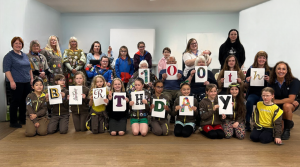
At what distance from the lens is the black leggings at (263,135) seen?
124 inches

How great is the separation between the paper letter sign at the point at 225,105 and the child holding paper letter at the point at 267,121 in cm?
39

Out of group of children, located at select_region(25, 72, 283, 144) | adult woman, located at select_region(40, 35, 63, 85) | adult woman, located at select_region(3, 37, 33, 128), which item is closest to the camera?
group of children, located at select_region(25, 72, 283, 144)

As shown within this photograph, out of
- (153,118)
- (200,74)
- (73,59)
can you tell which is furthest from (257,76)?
(73,59)

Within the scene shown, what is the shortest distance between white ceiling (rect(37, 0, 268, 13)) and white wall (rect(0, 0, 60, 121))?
1.31 ft

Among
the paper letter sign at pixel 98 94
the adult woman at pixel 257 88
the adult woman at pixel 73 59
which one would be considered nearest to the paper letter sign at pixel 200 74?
the adult woman at pixel 257 88

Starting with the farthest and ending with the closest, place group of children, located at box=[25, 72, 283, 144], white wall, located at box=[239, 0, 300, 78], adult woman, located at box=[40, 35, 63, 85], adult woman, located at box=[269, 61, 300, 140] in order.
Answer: white wall, located at box=[239, 0, 300, 78] → adult woman, located at box=[40, 35, 63, 85] → adult woman, located at box=[269, 61, 300, 140] → group of children, located at box=[25, 72, 283, 144]

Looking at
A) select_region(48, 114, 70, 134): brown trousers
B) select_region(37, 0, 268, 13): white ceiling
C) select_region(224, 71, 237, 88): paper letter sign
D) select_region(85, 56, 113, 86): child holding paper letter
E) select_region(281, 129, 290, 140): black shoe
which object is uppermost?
select_region(37, 0, 268, 13): white ceiling

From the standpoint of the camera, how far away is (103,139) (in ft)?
11.0

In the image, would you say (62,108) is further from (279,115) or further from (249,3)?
(249,3)

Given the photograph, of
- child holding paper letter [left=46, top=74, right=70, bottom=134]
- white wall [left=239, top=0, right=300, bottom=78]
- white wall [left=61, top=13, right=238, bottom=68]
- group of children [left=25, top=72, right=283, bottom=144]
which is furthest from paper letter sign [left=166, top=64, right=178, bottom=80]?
white wall [left=61, top=13, right=238, bottom=68]

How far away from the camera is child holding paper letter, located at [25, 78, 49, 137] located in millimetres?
3521

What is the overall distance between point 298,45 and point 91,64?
5.18m

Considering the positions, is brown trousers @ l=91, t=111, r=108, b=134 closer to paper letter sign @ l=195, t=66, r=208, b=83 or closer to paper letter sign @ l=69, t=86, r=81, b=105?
paper letter sign @ l=69, t=86, r=81, b=105

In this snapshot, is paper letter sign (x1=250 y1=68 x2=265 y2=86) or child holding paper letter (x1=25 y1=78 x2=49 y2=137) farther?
paper letter sign (x1=250 y1=68 x2=265 y2=86)
